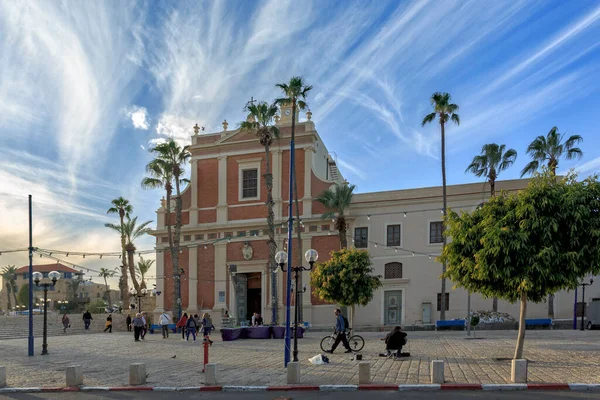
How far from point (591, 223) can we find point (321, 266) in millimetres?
14499

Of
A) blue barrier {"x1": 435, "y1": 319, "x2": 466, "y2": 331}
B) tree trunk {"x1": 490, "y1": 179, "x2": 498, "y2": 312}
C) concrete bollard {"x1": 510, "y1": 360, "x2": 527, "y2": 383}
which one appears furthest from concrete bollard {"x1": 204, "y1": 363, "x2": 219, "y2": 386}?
tree trunk {"x1": 490, "y1": 179, "x2": 498, "y2": 312}

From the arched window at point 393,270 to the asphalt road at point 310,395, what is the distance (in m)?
23.9

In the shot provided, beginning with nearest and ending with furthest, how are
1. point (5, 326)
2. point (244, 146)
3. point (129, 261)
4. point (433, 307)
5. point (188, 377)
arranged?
1. point (188, 377)
2. point (433, 307)
3. point (5, 326)
4. point (244, 146)
5. point (129, 261)

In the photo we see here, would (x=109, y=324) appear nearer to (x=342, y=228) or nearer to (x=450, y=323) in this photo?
(x=342, y=228)

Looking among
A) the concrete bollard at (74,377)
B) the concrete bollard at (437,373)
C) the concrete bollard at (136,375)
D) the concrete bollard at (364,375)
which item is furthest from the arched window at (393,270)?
the concrete bollard at (74,377)

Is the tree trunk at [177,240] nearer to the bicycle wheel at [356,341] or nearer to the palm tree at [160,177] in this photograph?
the palm tree at [160,177]

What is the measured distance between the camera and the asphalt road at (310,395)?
9648mm

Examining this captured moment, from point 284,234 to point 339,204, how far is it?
4.99 meters

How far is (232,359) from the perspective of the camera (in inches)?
646

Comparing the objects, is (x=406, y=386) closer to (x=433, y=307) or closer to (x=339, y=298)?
(x=339, y=298)

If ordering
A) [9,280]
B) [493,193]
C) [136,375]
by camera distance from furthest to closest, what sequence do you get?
[9,280] → [493,193] → [136,375]

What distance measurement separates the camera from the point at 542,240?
12305mm

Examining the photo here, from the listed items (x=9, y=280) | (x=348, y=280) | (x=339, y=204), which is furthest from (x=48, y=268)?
(x=348, y=280)

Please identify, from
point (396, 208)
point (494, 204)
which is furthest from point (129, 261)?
point (494, 204)
